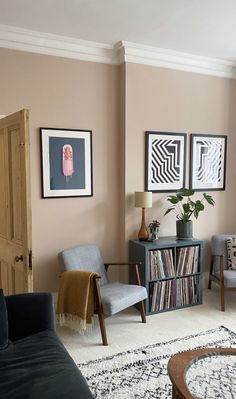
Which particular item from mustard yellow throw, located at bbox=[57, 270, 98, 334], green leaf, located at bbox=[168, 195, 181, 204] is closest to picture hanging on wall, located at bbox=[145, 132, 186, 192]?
green leaf, located at bbox=[168, 195, 181, 204]

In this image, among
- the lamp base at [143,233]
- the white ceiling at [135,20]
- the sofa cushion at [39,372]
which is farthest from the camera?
the lamp base at [143,233]

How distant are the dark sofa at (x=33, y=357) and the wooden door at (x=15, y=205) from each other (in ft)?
0.90

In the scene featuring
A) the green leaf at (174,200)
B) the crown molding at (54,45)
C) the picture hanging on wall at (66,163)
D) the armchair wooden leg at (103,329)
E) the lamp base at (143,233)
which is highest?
the crown molding at (54,45)

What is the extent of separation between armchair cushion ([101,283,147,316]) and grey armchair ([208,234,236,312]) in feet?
3.05

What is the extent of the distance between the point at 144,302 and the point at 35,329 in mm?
1472

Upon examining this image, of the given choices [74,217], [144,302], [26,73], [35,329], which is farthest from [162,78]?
[35,329]

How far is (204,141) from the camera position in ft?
12.7

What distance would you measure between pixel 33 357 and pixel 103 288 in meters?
1.33

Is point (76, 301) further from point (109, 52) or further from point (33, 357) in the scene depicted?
Result: point (109, 52)

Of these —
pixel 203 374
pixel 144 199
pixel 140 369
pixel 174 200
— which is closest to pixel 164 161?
pixel 174 200

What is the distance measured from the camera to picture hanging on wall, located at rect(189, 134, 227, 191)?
3.84 metres

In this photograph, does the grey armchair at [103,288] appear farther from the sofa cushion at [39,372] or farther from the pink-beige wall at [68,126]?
the sofa cushion at [39,372]

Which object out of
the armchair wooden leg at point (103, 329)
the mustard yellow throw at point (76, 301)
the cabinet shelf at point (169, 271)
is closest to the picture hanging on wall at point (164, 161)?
the cabinet shelf at point (169, 271)

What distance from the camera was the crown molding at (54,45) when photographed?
2.93 metres
